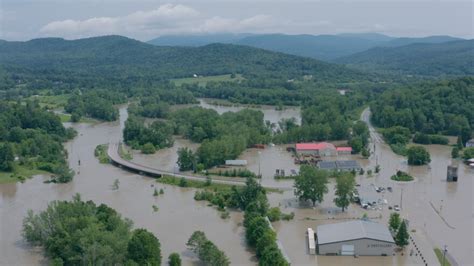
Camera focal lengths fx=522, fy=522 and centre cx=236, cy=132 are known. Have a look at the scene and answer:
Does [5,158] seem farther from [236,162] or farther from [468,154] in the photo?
[468,154]

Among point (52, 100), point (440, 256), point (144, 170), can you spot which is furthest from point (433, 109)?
point (52, 100)

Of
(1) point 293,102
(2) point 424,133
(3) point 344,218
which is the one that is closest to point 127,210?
(3) point 344,218

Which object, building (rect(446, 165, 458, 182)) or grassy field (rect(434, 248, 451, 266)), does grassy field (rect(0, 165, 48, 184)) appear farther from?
building (rect(446, 165, 458, 182))

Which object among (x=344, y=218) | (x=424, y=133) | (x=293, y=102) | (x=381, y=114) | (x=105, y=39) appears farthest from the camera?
(x=105, y=39)

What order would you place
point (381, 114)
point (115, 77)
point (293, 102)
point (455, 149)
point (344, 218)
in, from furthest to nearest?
point (115, 77)
point (293, 102)
point (381, 114)
point (455, 149)
point (344, 218)

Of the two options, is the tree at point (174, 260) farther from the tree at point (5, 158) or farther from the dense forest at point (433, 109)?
the dense forest at point (433, 109)

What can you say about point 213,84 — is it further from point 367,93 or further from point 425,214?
point 425,214
